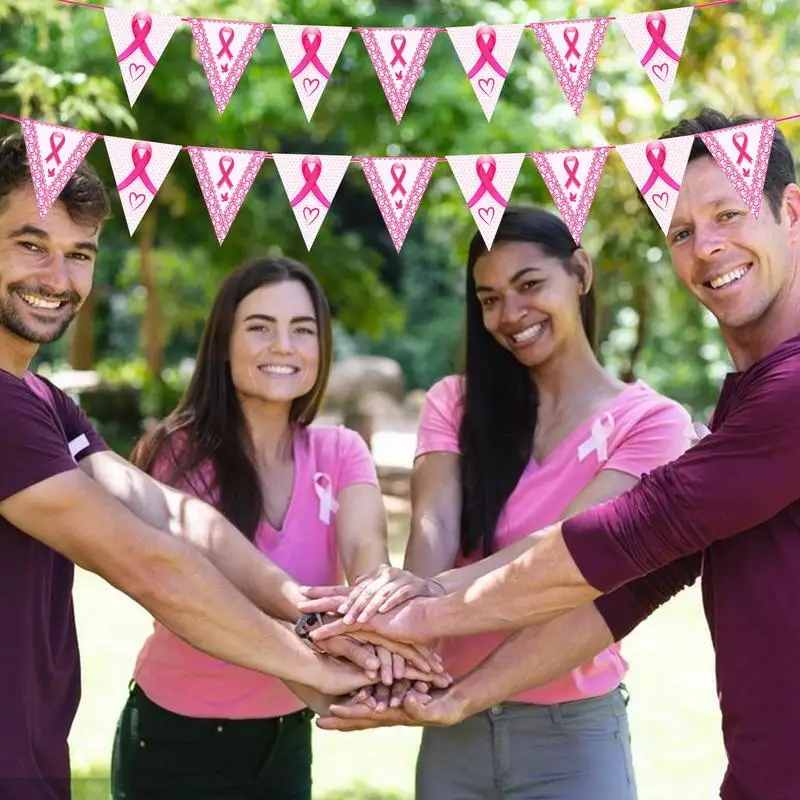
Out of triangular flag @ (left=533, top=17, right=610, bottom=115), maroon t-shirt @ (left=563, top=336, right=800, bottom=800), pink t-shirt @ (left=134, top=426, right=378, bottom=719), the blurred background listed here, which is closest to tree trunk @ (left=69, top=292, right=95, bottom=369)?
the blurred background

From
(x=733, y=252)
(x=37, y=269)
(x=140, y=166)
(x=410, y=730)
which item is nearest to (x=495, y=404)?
(x=733, y=252)

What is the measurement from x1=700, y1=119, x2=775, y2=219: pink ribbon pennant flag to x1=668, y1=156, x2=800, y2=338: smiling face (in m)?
0.02

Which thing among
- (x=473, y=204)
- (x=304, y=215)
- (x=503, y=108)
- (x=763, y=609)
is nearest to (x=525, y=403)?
(x=473, y=204)

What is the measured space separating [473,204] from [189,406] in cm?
100

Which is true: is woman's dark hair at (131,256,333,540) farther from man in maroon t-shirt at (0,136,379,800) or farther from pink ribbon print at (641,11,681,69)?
pink ribbon print at (641,11,681,69)

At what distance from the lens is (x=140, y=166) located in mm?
2996

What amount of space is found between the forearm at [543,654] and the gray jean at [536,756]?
0.46 feet

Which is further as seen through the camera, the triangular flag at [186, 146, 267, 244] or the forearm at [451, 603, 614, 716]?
the triangular flag at [186, 146, 267, 244]

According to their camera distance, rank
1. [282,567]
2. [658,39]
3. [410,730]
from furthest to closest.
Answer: [410,730], [282,567], [658,39]

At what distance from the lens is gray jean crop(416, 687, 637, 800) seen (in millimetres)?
2895

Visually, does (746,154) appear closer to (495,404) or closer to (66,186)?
(495,404)

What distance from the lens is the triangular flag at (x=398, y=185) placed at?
3.07m

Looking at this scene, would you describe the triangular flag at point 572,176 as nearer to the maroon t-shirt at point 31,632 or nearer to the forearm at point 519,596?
the forearm at point 519,596

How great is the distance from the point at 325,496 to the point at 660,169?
1237 millimetres
